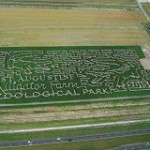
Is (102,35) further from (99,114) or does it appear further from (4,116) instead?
(4,116)

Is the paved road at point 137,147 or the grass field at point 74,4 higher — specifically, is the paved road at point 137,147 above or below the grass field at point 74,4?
below

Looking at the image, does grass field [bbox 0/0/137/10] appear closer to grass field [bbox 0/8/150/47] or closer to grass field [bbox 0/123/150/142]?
grass field [bbox 0/8/150/47]

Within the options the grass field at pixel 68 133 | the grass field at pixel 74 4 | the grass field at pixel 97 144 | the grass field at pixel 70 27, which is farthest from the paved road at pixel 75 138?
the grass field at pixel 74 4

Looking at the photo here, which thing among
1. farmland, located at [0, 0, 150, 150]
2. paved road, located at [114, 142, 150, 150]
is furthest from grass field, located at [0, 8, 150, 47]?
paved road, located at [114, 142, 150, 150]

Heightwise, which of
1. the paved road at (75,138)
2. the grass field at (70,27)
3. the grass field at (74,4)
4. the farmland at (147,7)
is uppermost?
the grass field at (74,4)

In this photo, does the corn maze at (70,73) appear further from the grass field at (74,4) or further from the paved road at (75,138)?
the grass field at (74,4)

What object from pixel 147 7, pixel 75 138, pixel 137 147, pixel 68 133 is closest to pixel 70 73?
pixel 68 133

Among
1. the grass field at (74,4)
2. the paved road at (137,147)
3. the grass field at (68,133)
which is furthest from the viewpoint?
the grass field at (74,4)

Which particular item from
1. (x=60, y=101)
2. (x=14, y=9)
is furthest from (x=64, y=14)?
(x=60, y=101)
